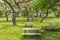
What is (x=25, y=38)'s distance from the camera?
12.1 meters

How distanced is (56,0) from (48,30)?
3224 mm

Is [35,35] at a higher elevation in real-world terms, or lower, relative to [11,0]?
lower

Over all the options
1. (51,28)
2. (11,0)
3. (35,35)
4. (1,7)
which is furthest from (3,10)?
(35,35)

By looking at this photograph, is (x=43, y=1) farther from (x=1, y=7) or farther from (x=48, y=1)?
(x=1, y=7)

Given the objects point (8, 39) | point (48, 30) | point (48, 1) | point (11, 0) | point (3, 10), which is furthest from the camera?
point (3, 10)

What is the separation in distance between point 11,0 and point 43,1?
34.5ft

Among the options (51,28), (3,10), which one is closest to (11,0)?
(3,10)

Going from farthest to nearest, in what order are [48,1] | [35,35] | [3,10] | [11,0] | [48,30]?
[3,10] < [11,0] < [48,30] < [48,1] < [35,35]

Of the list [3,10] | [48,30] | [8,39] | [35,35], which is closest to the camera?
[8,39]

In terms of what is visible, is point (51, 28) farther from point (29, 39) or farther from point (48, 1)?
point (29, 39)

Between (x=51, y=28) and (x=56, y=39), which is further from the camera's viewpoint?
(x=51, y=28)

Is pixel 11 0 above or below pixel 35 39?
above

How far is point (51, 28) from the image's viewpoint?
1689 cm

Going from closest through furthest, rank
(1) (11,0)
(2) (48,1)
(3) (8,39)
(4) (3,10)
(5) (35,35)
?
(3) (8,39) < (5) (35,35) < (2) (48,1) < (1) (11,0) < (4) (3,10)
